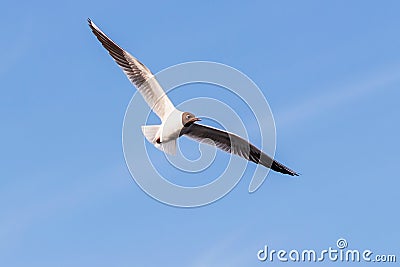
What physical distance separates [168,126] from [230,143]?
5.13ft

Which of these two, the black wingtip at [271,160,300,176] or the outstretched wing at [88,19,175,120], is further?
the black wingtip at [271,160,300,176]

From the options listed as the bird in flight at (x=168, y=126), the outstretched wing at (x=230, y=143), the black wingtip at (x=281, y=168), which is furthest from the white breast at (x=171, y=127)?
the black wingtip at (x=281, y=168)

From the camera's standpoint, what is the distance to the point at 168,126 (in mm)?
12297

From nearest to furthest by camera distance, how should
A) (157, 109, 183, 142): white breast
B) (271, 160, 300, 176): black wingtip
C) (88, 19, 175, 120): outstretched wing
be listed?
(157, 109, 183, 142): white breast < (88, 19, 175, 120): outstretched wing < (271, 160, 300, 176): black wingtip

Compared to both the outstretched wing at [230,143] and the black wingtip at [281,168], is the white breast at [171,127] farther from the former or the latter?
the black wingtip at [281,168]

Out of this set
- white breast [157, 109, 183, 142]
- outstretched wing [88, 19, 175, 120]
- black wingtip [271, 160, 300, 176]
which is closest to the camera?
white breast [157, 109, 183, 142]

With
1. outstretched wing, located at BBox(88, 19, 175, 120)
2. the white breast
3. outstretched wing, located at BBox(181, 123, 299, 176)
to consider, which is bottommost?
the white breast

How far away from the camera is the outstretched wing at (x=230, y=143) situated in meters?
12.8

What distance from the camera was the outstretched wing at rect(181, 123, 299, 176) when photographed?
12.8m

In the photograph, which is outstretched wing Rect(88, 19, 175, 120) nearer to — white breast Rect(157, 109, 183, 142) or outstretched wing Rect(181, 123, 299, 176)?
white breast Rect(157, 109, 183, 142)

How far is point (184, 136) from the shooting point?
1298 centimetres

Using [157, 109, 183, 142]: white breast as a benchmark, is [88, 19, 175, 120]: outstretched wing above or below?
above

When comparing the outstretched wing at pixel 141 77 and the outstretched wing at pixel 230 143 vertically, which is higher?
the outstretched wing at pixel 141 77

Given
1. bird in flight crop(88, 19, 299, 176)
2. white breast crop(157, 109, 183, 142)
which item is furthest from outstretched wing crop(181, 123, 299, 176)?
white breast crop(157, 109, 183, 142)
